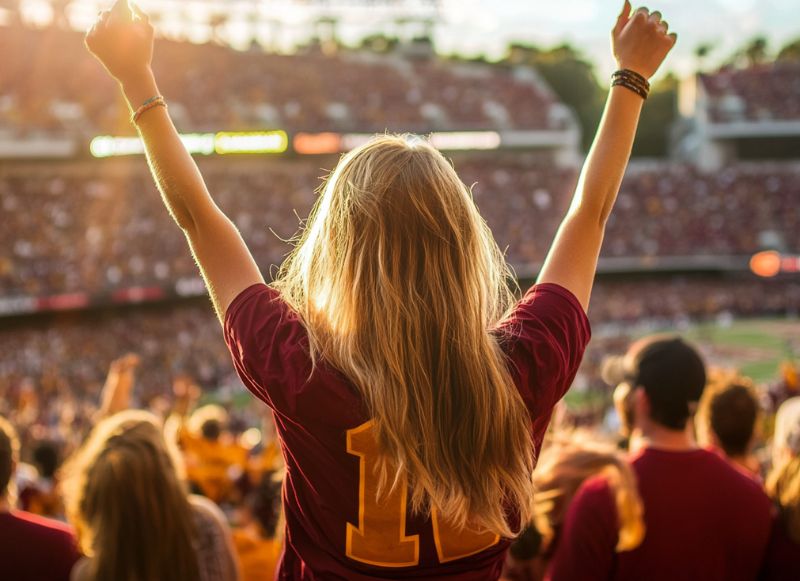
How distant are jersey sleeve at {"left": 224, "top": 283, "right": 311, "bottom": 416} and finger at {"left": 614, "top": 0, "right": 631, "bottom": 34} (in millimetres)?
979

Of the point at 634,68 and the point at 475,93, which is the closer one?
the point at 634,68

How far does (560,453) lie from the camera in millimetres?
3092

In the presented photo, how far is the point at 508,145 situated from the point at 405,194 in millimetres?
42982

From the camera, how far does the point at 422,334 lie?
5.12 feet

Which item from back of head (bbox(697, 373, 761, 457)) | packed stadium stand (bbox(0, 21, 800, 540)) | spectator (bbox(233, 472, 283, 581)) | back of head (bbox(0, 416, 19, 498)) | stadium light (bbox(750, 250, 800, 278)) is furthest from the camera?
stadium light (bbox(750, 250, 800, 278))

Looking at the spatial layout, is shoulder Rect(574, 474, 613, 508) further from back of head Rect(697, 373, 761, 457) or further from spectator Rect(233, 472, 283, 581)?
spectator Rect(233, 472, 283, 581)

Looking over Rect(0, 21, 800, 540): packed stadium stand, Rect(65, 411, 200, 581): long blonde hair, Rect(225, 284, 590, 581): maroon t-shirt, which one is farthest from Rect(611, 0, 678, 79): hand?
Rect(0, 21, 800, 540): packed stadium stand

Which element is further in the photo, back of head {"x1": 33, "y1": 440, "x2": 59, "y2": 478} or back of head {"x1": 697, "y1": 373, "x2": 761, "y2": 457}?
back of head {"x1": 33, "y1": 440, "x2": 59, "y2": 478}

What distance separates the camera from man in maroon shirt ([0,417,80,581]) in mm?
2711

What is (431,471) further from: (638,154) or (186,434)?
(638,154)

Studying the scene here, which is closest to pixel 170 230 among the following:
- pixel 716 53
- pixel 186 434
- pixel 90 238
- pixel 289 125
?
pixel 90 238

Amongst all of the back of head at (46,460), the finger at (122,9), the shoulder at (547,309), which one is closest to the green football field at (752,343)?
the back of head at (46,460)

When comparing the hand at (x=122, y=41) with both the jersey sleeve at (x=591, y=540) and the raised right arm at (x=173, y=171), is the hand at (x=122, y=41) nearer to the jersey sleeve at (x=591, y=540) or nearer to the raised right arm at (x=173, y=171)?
the raised right arm at (x=173, y=171)

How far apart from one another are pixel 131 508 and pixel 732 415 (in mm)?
2377
